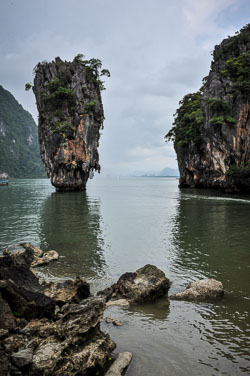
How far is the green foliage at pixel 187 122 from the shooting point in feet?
172

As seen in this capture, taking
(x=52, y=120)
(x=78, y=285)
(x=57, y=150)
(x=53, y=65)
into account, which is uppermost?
(x=53, y=65)

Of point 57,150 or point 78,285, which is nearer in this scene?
point 78,285

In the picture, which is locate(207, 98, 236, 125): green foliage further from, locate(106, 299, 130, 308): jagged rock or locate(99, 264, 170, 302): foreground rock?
locate(106, 299, 130, 308): jagged rock

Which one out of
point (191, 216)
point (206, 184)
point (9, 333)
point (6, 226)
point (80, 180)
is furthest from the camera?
point (206, 184)

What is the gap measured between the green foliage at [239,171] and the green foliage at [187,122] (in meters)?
12.8

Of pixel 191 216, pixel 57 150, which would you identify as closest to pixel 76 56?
pixel 57 150

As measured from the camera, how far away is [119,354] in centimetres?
487

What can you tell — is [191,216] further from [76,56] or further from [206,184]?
[76,56]

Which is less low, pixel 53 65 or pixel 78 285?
pixel 53 65

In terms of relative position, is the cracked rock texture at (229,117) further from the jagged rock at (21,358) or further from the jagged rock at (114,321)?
the jagged rock at (21,358)

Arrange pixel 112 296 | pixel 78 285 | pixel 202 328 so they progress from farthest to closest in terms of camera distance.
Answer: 1. pixel 112 296
2. pixel 78 285
3. pixel 202 328

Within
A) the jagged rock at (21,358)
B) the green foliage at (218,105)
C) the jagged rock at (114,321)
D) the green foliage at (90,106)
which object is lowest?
the jagged rock at (114,321)

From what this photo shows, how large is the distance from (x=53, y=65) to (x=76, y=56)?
5.06m

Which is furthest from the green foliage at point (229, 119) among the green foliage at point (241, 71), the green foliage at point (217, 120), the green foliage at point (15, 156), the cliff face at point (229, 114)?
the green foliage at point (15, 156)
